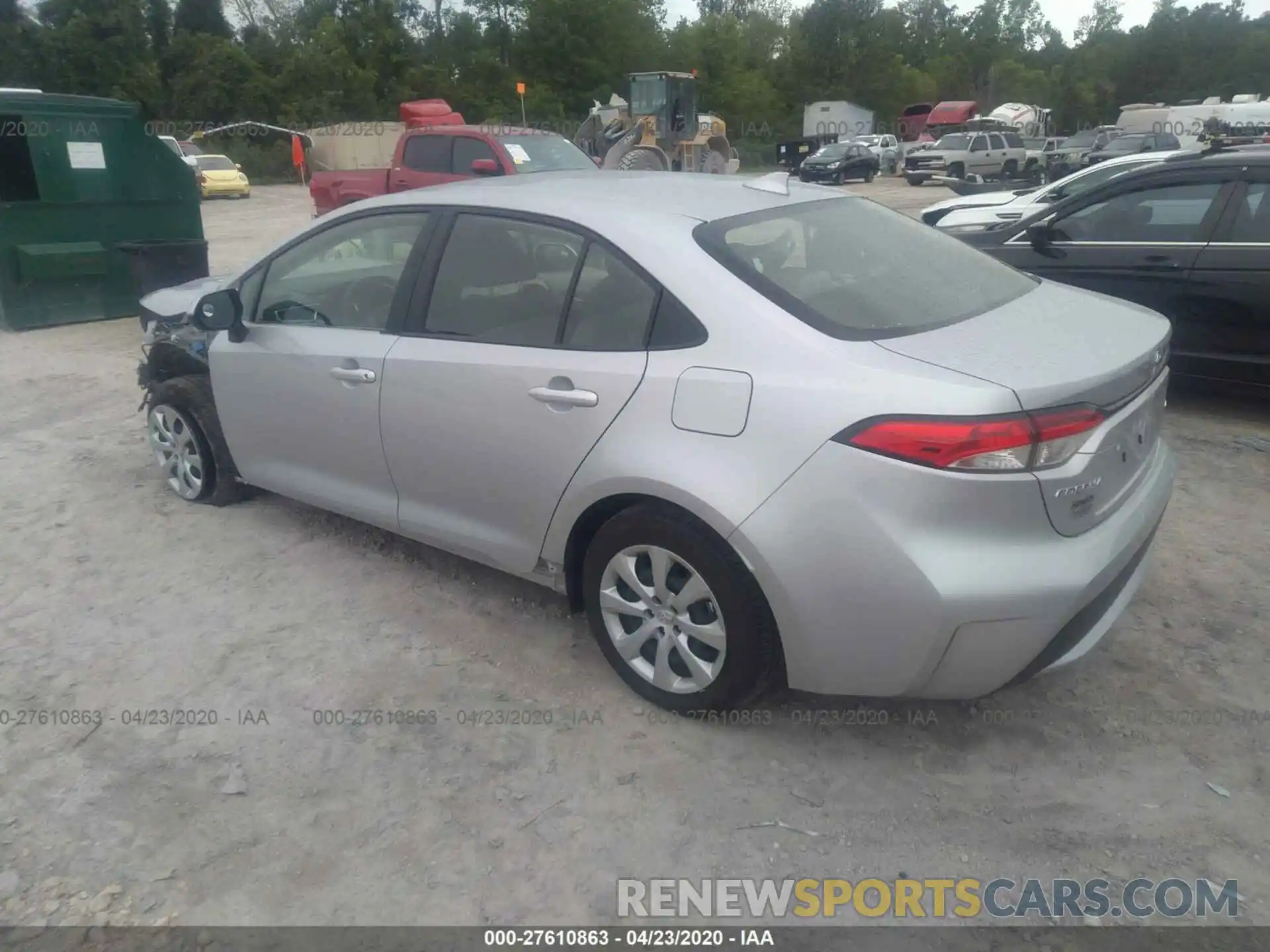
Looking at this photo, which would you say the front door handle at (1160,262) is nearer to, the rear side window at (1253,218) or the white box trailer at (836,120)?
the rear side window at (1253,218)

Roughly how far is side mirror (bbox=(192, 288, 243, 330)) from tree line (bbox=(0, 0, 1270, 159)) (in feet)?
108

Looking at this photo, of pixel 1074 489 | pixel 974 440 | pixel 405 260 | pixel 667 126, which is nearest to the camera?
pixel 974 440

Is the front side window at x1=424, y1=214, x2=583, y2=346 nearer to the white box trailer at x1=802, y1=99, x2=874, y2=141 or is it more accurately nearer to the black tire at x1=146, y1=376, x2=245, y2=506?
the black tire at x1=146, y1=376, x2=245, y2=506

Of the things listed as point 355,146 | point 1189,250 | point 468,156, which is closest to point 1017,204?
point 1189,250

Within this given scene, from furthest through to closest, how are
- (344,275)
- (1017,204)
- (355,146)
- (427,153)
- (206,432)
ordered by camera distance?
1. (355,146)
2. (427,153)
3. (1017,204)
4. (206,432)
5. (344,275)

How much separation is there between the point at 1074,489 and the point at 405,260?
2.44 m

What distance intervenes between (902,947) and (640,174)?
9.24ft

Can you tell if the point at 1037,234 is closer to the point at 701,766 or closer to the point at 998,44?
the point at 701,766

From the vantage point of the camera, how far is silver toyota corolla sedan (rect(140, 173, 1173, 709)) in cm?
248

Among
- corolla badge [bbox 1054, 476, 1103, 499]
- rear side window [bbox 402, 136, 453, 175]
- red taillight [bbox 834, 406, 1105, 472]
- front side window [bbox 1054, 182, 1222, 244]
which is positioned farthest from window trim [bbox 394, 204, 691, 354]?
rear side window [bbox 402, 136, 453, 175]

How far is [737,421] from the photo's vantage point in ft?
8.77

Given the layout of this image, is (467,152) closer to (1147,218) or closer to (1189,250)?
(1147,218)

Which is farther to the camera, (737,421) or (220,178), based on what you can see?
(220,178)

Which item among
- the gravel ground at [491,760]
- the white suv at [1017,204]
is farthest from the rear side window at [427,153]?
the gravel ground at [491,760]
